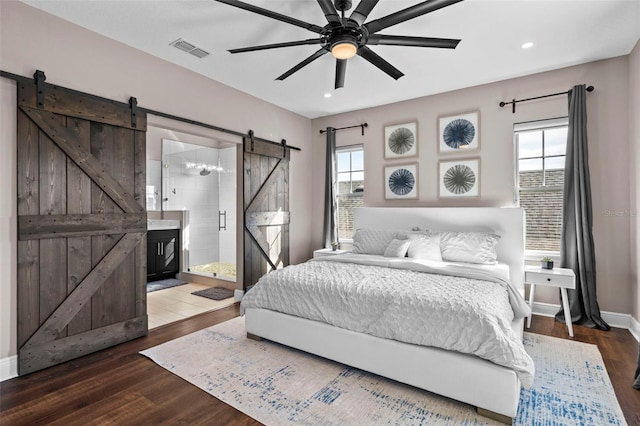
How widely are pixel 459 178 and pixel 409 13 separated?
2797 millimetres

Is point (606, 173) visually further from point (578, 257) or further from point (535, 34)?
point (535, 34)

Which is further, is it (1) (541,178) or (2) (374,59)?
(1) (541,178)

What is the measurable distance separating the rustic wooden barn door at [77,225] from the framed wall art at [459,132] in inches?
147

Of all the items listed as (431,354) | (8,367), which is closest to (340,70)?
(431,354)

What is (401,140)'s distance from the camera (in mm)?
4902

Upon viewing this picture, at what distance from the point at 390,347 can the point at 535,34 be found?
3.10 meters

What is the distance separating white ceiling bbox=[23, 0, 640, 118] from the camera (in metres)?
2.61

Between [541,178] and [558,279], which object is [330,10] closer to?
[558,279]

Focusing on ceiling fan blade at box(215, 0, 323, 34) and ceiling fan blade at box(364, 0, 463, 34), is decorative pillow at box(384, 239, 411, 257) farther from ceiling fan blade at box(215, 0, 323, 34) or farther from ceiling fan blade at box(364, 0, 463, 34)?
ceiling fan blade at box(215, 0, 323, 34)

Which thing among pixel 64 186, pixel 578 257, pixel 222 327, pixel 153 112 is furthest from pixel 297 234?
pixel 578 257

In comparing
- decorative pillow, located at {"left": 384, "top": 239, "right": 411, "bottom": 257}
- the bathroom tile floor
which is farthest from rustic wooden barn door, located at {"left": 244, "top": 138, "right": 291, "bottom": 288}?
decorative pillow, located at {"left": 384, "top": 239, "right": 411, "bottom": 257}

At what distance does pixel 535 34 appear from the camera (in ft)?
9.90

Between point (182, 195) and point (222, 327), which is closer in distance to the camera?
point (222, 327)

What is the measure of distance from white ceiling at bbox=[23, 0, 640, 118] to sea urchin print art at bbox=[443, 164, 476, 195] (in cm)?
110
